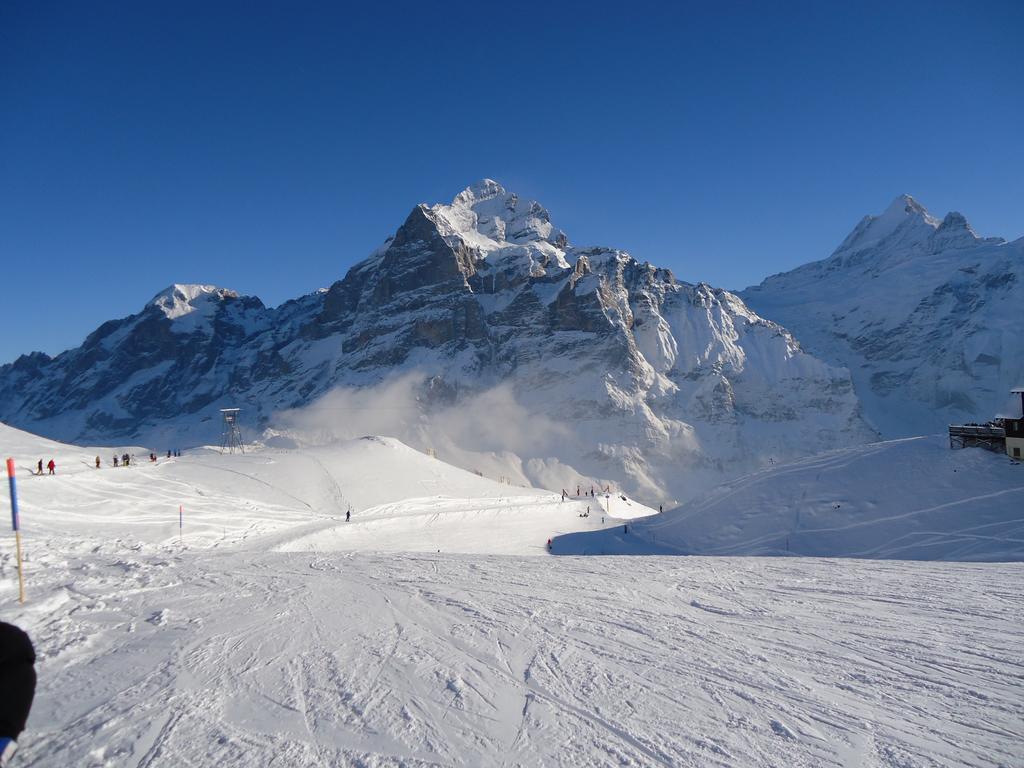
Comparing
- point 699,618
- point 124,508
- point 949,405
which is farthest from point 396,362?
point 949,405

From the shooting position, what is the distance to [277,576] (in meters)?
12.2

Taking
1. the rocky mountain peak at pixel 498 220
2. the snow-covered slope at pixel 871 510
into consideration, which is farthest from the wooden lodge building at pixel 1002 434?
the rocky mountain peak at pixel 498 220

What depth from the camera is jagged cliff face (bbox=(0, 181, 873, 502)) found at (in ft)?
403

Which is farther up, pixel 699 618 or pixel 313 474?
pixel 313 474

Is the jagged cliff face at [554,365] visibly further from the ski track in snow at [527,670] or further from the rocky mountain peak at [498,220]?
the ski track in snow at [527,670]

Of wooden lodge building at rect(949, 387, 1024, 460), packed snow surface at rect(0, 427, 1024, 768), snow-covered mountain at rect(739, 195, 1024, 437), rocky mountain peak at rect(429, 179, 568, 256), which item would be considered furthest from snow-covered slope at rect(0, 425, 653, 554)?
snow-covered mountain at rect(739, 195, 1024, 437)

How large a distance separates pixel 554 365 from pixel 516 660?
127043 millimetres

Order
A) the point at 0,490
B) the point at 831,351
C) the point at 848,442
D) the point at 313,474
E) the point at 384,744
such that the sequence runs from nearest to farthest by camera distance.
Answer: the point at 384,744
the point at 0,490
the point at 313,474
the point at 848,442
the point at 831,351

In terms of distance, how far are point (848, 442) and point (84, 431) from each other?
195558 mm

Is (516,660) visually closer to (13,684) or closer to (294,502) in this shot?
(13,684)

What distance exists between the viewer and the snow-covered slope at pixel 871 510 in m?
18.8

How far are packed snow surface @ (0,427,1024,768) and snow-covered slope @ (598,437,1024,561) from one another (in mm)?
6716

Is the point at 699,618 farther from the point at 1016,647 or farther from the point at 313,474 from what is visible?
the point at 313,474

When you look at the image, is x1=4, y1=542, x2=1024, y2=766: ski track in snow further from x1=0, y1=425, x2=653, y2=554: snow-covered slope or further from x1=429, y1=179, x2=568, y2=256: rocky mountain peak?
x1=429, y1=179, x2=568, y2=256: rocky mountain peak
